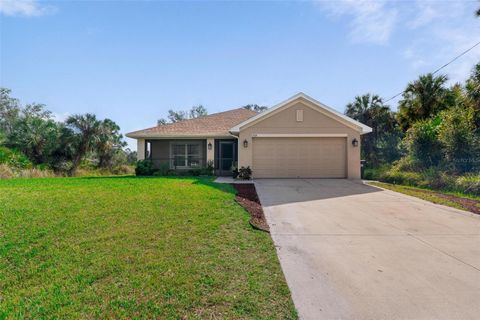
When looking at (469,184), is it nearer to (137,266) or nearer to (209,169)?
(137,266)

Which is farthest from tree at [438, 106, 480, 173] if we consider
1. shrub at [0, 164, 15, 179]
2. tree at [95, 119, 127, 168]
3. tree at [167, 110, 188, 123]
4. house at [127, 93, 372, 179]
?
tree at [167, 110, 188, 123]

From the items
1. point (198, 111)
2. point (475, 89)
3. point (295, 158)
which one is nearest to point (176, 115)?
point (198, 111)

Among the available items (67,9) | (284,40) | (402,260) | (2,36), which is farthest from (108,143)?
(402,260)

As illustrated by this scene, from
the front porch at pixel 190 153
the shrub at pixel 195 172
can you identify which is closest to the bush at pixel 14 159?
the front porch at pixel 190 153

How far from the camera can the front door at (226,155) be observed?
50.6 feet

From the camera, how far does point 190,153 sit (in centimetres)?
1589

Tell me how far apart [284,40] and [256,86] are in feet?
19.9

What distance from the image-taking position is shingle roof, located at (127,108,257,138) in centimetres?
1474

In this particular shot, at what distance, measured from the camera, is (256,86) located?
1798cm

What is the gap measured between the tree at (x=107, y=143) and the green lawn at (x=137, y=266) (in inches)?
602

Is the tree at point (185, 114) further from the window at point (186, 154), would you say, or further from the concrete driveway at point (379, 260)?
the concrete driveway at point (379, 260)

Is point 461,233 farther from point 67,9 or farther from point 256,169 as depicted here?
point 67,9

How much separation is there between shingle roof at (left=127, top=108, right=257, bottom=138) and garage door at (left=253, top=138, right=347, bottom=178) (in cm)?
311

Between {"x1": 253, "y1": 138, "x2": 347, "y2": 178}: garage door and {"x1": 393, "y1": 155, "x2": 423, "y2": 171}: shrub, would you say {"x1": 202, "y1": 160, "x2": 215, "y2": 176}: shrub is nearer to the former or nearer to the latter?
{"x1": 253, "y1": 138, "x2": 347, "y2": 178}: garage door
